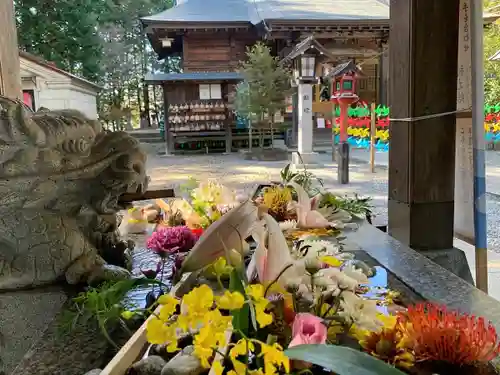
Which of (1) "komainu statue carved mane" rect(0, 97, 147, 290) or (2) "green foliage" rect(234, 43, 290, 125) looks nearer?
(1) "komainu statue carved mane" rect(0, 97, 147, 290)

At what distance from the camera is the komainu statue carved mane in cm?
76

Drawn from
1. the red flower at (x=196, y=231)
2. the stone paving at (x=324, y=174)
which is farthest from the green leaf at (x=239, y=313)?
the stone paving at (x=324, y=174)

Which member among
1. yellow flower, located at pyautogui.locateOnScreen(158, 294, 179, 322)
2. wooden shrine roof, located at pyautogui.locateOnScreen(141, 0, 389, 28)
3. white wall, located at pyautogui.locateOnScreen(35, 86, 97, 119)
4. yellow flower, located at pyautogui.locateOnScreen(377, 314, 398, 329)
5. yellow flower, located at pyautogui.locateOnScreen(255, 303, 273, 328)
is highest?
wooden shrine roof, located at pyautogui.locateOnScreen(141, 0, 389, 28)

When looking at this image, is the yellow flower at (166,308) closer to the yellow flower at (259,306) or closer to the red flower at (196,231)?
the yellow flower at (259,306)

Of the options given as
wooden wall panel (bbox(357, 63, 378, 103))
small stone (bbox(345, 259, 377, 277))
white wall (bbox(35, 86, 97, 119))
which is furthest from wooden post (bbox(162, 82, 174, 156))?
small stone (bbox(345, 259, 377, 277))

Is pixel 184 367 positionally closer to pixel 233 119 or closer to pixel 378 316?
pixel 378 316

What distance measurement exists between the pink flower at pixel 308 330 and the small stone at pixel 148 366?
169 mm

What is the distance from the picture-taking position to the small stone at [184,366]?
573 mm

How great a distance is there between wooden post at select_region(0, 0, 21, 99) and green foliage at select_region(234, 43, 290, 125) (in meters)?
7.58

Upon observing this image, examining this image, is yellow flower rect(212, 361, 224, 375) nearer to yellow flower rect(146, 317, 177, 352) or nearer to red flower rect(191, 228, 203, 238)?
yellow flower rect(146, 317, 177, 352)

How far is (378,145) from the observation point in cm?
899

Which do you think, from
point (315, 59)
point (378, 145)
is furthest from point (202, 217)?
point (378, 145)

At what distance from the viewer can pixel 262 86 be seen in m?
9.49

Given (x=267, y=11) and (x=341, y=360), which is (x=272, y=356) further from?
(x=267, y=11)
